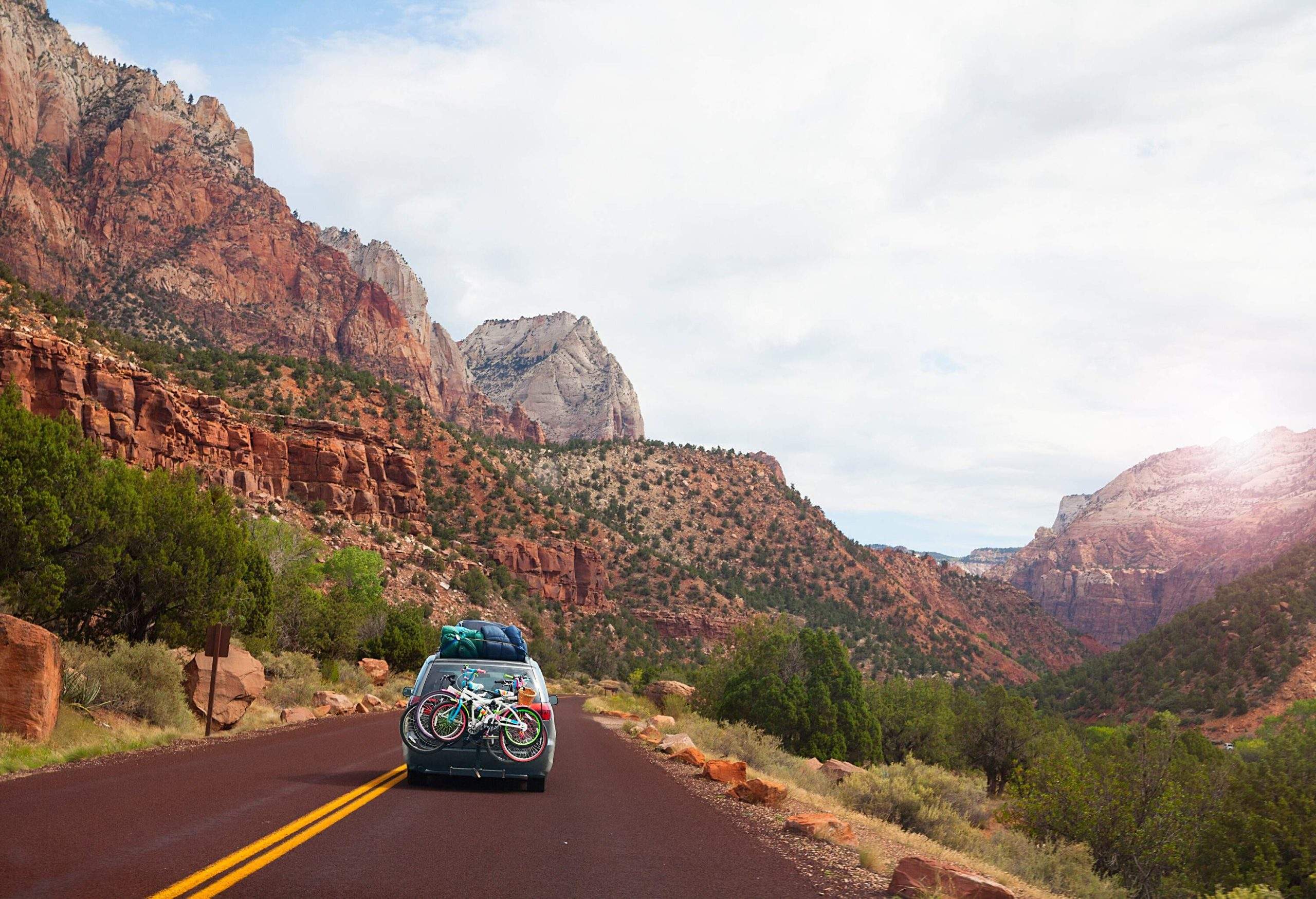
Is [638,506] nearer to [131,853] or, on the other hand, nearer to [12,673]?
[12,673]

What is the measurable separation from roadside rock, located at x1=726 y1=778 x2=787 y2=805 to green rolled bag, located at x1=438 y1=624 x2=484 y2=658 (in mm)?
4630

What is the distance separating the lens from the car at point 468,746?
39.8 ft

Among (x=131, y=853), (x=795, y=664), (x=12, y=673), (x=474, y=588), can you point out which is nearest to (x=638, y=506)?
(x=474, y=588)

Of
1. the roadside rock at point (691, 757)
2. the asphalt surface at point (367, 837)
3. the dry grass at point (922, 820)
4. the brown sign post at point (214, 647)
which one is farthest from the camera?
the roadside rock at point (691, 757)

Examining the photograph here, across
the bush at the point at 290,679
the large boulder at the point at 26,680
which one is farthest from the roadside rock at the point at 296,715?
the large boulder at the point at 26,680

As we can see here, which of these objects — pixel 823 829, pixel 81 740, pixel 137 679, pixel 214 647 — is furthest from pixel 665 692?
pixel 823 829

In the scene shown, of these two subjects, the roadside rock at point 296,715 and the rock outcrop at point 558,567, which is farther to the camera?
the rock outcrop at point 558,567

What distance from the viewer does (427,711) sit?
12.0m

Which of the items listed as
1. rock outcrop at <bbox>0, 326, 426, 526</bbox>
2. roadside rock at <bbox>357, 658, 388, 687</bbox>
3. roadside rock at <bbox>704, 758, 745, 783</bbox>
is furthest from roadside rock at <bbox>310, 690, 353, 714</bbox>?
rock outcrop at <bbox>0, 326, 426, 526</bbox>

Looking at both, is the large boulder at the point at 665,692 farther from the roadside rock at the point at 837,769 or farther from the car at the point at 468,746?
the car at the point at 468,746

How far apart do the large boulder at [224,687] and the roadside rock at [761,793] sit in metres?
13.0

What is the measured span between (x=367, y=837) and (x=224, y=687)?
14.9m

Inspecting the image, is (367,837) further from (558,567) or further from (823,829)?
(558,567)

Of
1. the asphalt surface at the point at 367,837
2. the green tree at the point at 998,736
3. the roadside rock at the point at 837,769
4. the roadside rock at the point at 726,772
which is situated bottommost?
the green tree at the point at 998,736
